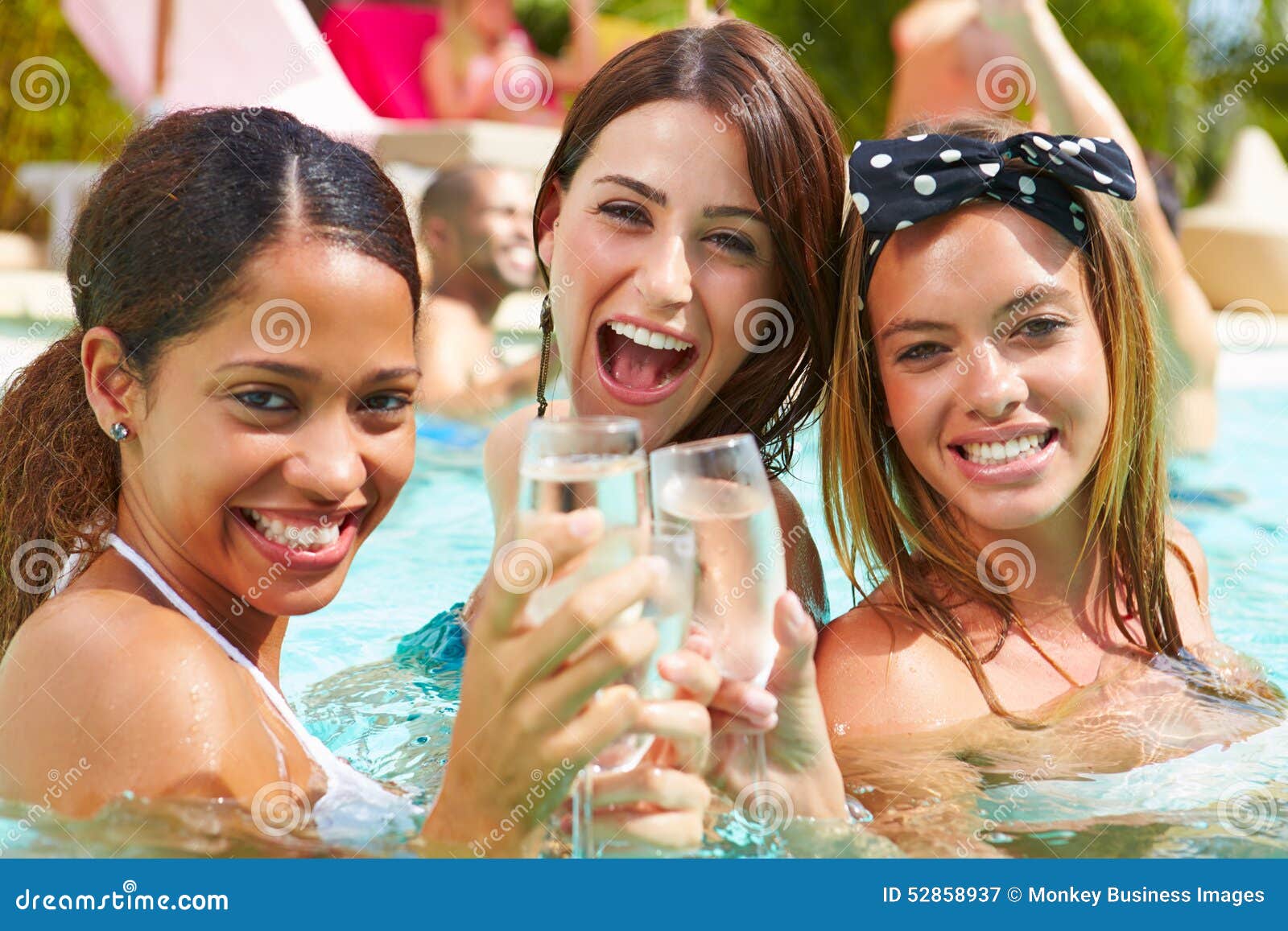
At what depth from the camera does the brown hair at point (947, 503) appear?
3480 millimetres

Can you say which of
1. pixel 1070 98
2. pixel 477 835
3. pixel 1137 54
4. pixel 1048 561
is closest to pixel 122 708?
pixel 477 835

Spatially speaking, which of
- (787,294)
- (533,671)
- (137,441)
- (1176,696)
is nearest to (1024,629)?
(1176,696)

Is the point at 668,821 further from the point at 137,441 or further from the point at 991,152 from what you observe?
the point at 991,152

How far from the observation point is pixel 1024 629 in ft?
11.8

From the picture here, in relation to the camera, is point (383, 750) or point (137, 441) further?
point (383, 750)

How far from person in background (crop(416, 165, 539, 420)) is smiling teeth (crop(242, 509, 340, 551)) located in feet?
18.8

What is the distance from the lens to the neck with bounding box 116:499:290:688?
2.71 m

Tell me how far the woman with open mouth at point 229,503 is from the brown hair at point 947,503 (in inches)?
47.8

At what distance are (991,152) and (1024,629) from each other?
1.21 meters

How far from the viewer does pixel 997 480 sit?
3367 mm

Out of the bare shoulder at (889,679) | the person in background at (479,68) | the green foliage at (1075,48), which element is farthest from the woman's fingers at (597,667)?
the green foliage at (1075,48)

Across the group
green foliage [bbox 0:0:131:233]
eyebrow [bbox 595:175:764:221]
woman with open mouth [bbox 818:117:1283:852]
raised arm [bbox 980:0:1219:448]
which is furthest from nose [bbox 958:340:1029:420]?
green foliage [bbox 0:0:131:233]

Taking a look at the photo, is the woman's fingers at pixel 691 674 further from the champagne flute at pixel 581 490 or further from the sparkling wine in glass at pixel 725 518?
the champagne flute at pixel 581 490

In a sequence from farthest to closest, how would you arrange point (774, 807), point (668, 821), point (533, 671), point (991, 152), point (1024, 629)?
Result: point (1024, 629) < point (991, 152) < point (774, 807) < point (668, 821) < point (533, 671)
